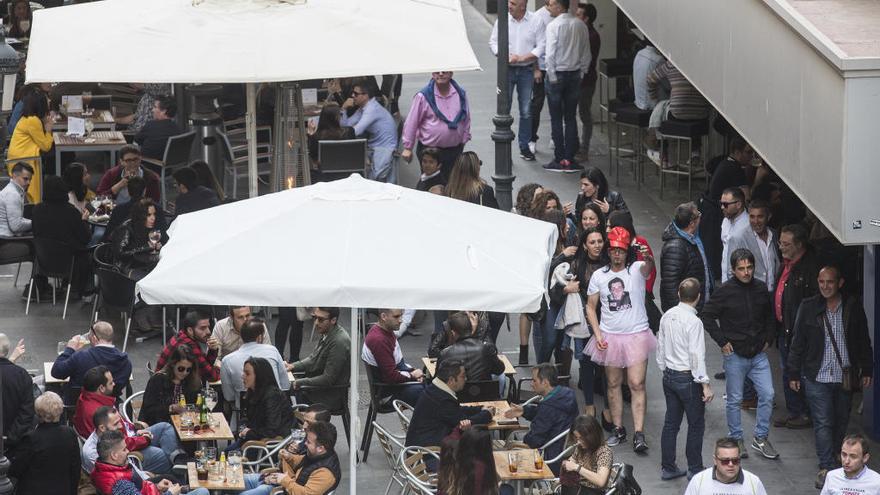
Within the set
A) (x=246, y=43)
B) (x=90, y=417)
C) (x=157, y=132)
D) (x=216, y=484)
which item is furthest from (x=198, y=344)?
(x=157, y=132)

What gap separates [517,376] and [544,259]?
14.4 ft

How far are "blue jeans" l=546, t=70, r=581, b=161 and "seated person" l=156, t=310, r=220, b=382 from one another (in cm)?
872

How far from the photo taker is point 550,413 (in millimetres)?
12492

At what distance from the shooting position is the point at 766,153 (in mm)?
13695

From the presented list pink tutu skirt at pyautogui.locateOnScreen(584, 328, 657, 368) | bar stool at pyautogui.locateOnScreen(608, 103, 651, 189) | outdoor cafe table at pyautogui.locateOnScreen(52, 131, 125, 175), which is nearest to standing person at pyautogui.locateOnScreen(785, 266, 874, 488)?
pink tutu skirt at pyautogui.locateOnScreen(584, 328, 657, 368)

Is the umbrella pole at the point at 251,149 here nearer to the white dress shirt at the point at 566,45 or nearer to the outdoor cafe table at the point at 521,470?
the outdoor cafe table at the point at 521,470

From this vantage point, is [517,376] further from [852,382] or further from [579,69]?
[579,69]

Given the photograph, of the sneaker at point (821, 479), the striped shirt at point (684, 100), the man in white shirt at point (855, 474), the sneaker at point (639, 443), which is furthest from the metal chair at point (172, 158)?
the man in white shirt at point (855, 474)

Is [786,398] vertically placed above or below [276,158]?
below

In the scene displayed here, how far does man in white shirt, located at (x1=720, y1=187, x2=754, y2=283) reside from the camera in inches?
592

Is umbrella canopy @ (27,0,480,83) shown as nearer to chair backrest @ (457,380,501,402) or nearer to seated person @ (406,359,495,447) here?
chair backrest @ (457,380,501,402)

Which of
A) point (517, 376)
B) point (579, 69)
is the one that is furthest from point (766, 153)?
point (579, 69)

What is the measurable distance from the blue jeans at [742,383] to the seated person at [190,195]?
5.63 metres

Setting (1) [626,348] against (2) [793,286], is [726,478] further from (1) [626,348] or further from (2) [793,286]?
(2) [793,286]
